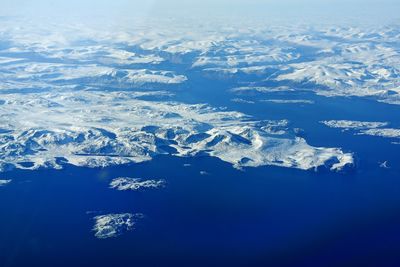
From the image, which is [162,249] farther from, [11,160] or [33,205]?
[11,160]

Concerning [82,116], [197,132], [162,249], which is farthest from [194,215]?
[82,116]

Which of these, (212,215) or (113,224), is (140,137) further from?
(113,224)

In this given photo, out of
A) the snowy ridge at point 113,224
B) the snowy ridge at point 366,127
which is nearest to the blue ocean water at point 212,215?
the snowy ridge at point 113,224

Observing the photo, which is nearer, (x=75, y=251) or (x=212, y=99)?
(x=75, y=251)

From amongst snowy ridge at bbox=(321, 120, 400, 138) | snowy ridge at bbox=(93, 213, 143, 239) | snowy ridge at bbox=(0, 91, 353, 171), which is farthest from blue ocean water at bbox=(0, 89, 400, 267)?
snowy ridge at bbox=(321, 120, 400, 138)

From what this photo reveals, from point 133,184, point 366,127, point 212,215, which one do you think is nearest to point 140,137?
point 133,184

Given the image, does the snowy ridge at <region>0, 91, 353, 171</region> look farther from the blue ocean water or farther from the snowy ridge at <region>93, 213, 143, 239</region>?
the snowy ridge at <region>93, 213, 143, 239</region>

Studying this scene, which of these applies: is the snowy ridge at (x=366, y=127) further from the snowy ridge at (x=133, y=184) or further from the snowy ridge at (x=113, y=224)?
the snowy ridge at (x=113, y=224)

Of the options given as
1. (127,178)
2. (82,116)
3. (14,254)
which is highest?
(82,116)

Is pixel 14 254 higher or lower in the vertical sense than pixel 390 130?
lower
